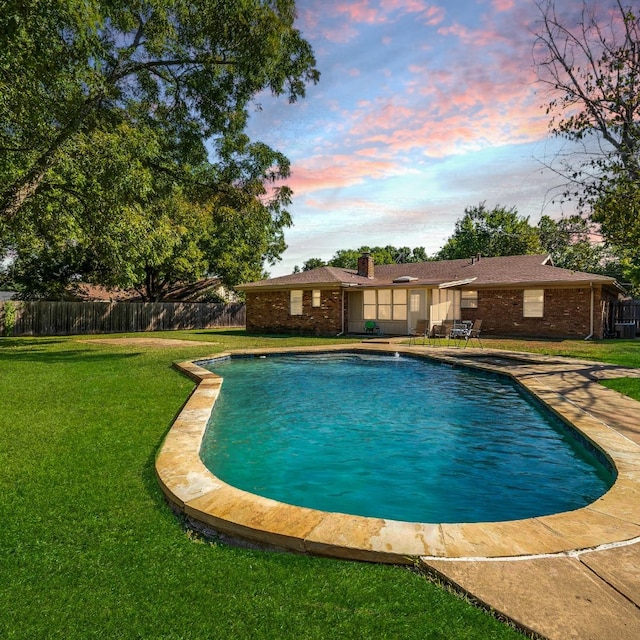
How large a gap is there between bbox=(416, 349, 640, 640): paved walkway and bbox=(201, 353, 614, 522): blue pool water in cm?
151

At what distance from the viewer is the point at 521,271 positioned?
70.2ft

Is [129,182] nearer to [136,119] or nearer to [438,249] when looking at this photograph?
[136,119]

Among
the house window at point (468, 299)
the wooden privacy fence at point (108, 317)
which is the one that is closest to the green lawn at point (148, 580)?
the house window at point (468, 299)

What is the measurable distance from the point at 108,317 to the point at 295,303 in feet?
37.8

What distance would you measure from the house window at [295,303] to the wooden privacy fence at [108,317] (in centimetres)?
985

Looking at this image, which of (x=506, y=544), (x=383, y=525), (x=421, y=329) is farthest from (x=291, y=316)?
(x=506, y=544)

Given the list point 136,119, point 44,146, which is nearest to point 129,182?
point 44,146

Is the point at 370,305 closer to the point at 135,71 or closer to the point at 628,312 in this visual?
Answer: the point at 628,312

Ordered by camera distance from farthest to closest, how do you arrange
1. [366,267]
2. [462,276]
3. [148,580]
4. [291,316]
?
[366,267] < [291,316] < [462,276] < [148,580]

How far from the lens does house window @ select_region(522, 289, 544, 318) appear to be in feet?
65.2

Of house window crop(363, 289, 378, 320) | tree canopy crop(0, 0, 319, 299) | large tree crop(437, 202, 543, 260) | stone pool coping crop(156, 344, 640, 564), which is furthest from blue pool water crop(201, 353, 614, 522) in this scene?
large tree crop(437, 202, 543, 260)

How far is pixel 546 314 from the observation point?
19688 mm

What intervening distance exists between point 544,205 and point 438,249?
43.6 meters

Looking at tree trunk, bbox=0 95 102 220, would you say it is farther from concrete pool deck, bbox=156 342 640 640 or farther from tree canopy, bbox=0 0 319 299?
concrete pool deck, bbox=156 342 640 640
